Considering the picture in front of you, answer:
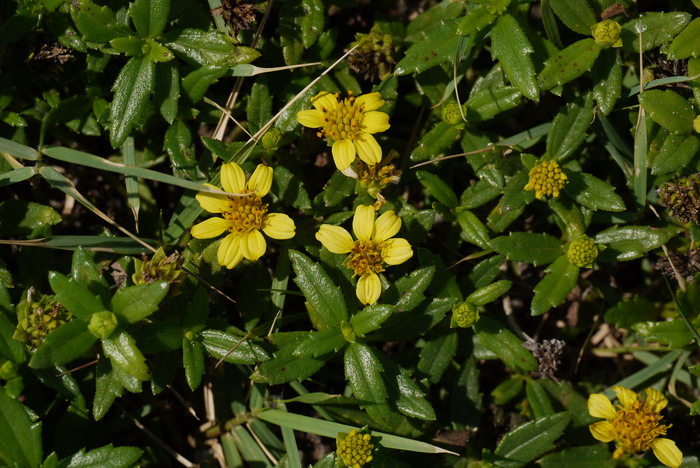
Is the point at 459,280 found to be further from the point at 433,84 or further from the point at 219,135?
the point at 219,135

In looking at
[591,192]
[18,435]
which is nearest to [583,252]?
[591,192]

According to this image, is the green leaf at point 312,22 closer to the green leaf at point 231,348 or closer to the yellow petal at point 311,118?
the yellow petal at point 311,118

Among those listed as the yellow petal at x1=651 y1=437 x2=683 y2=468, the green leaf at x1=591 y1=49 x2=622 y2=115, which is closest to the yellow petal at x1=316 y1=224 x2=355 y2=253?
the green leaf at x1=591 y1=49 x2=622 y2=115

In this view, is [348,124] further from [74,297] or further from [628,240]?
[628,240]

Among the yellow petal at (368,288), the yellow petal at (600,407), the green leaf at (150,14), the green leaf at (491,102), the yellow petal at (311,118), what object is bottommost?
the yellow petal at (600,407)

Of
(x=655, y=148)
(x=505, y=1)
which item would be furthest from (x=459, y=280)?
(x=505, y=1)

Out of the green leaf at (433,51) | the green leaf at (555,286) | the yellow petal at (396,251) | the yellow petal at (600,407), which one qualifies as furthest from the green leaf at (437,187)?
the yellow petal at (600,407)
